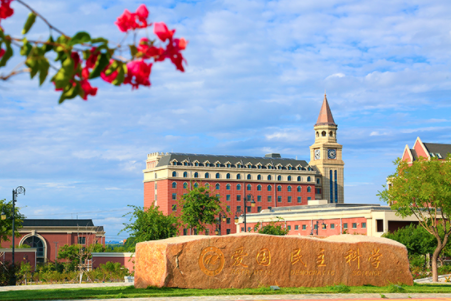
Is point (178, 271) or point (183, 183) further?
point (183, 183)

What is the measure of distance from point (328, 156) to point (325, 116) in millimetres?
9874

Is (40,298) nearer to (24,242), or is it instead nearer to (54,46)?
(54,46)

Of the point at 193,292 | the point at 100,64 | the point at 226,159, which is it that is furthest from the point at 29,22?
the point at 226,159

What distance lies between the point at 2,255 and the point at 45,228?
43261 millimetres

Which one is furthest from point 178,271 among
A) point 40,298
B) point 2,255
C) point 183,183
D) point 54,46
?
point 183,183

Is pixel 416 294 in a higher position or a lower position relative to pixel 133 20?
lower

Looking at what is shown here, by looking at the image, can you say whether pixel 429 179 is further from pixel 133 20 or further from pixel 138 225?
pixel 133 20

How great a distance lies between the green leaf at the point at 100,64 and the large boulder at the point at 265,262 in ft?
62.2

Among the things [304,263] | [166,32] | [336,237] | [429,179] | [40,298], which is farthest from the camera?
[429,179]

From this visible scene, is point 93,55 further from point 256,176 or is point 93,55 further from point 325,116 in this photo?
point 325,116

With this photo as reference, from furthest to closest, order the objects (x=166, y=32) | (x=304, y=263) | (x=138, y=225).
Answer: (x=138, y=225), (x=304, y=263), (x=166, y=32)

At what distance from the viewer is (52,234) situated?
99250mm

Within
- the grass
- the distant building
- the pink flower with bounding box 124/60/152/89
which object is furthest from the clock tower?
the pink flower with bounding box 124/60/152/89

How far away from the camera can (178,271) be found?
23.3 m
